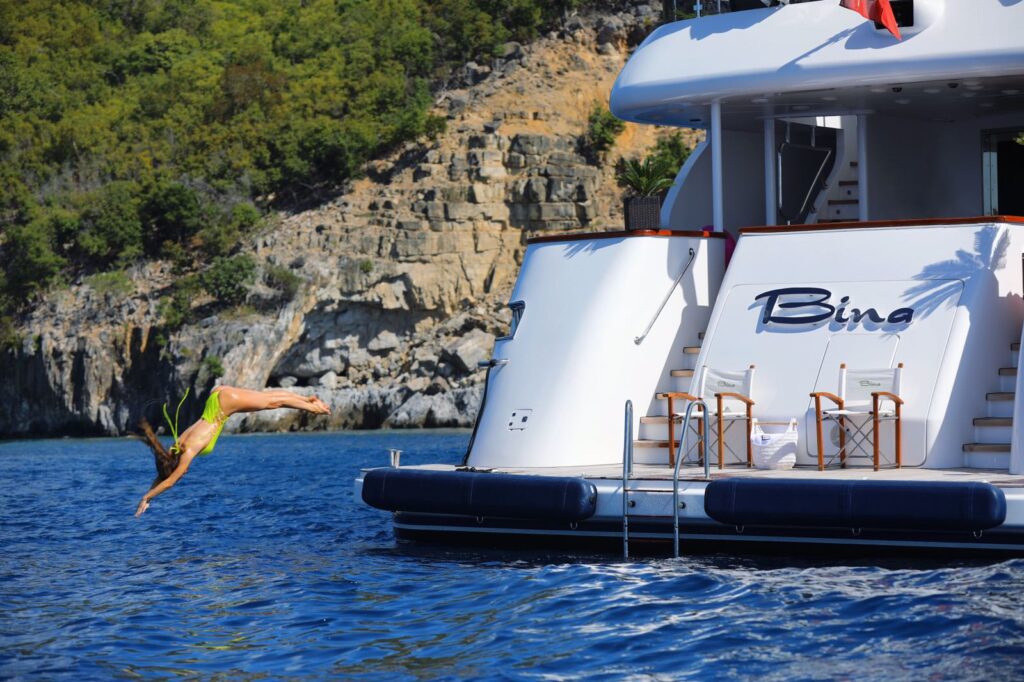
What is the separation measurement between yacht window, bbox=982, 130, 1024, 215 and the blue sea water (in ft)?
23.5

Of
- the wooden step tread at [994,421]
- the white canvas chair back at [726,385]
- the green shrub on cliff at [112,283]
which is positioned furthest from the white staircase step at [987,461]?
the green shrub on cliff at [112,283]

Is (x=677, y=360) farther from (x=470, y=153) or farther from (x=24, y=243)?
(x=24, y=243)

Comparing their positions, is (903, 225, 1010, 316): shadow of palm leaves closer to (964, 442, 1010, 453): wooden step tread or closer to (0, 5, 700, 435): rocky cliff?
(964, 442, 1010, 453): wooden step tread

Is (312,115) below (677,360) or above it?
above

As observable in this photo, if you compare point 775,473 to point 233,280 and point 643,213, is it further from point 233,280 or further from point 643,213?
point 233,280

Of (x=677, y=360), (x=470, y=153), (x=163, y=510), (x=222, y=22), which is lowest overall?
(x=163, y=510)

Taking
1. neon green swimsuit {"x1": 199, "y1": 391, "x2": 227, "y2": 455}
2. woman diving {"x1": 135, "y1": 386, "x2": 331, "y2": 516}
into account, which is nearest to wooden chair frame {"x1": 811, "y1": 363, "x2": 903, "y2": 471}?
woman diving {"x1": 135, "y1": 386, "x2": 331, "y2": 516}

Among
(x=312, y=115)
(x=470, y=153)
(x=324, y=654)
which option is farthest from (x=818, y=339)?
(x=312, y=115)

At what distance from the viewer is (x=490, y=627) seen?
994 centimetres

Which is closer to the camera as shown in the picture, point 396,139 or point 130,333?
point 130,333

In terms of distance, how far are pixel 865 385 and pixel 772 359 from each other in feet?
2.97

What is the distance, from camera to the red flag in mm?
13695

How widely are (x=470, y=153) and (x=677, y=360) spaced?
40.5m

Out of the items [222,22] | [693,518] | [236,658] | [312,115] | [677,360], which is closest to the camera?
[236,658]
